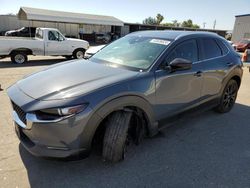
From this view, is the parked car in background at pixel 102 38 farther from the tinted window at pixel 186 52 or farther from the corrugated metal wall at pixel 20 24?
the tinted window at pixel 186 52

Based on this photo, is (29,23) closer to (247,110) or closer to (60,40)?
(60,40)

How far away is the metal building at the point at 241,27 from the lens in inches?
1406

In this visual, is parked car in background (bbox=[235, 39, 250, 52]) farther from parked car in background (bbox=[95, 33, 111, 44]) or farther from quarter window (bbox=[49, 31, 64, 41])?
quarter window (bbox=[49, 31, 64, 41])

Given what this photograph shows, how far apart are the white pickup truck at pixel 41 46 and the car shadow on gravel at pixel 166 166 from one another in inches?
360

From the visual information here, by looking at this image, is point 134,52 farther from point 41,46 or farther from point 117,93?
point 41,46

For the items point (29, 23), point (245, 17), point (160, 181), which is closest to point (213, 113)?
point (160, 181)

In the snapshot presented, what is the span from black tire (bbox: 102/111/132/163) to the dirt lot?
8.8 inches

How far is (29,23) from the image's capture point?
32.9 m

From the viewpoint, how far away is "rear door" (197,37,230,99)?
3957 millimetres

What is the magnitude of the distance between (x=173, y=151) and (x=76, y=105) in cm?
172

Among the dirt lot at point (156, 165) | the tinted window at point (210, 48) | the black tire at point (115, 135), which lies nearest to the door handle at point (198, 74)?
the tinted window at point (210, 48)

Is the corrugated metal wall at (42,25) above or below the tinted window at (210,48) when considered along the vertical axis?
below

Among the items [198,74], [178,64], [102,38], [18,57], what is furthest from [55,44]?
[102,38]

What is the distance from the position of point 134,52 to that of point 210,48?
157 cm
